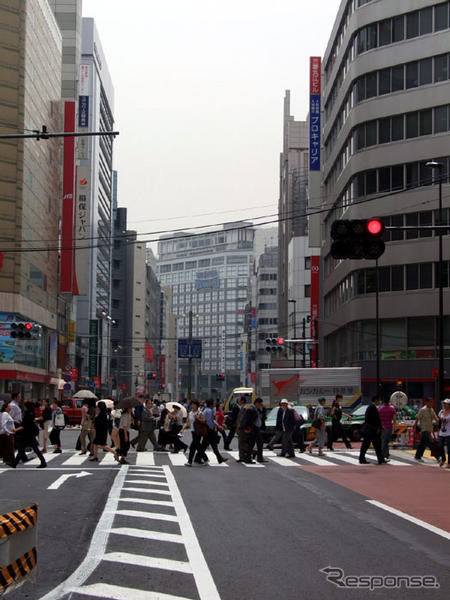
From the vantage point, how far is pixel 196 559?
10.2 metres

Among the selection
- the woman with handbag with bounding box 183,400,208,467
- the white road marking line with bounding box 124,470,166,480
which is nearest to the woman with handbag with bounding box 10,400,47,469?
the white road marking line with bounding box 124,470,166,480

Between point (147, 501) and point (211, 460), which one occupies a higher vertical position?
point (147, 501)

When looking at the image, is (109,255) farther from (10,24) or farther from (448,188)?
(448,188)

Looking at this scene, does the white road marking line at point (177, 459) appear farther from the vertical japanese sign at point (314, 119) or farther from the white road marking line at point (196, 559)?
the vertical japanese sign at point (314, 119)

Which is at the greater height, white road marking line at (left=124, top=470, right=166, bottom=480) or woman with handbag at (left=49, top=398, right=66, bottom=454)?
woman with handbag at (left=49, top=398, right=66, bottom=454)

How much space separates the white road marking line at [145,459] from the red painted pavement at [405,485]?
4.52m

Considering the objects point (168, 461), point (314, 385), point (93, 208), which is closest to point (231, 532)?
point (168, 461)

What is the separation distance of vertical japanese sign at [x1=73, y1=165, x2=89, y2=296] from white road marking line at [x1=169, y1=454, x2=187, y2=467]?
62695mm

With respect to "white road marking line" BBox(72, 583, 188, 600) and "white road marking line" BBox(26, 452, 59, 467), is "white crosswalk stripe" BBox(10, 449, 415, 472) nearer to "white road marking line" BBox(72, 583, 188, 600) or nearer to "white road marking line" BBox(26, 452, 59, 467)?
"white road marking line" BBox(26, 452, 59, 467)

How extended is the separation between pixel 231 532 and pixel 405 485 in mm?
7938

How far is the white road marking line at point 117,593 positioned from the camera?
A: 8156 millimetres

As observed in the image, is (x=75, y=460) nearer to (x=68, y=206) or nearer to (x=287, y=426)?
(x=287, y=426)

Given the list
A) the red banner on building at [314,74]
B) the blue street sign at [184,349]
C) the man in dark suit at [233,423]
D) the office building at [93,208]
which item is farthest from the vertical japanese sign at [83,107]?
the man in dark suit at [233,423]

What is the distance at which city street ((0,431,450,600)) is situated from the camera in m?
8.82
